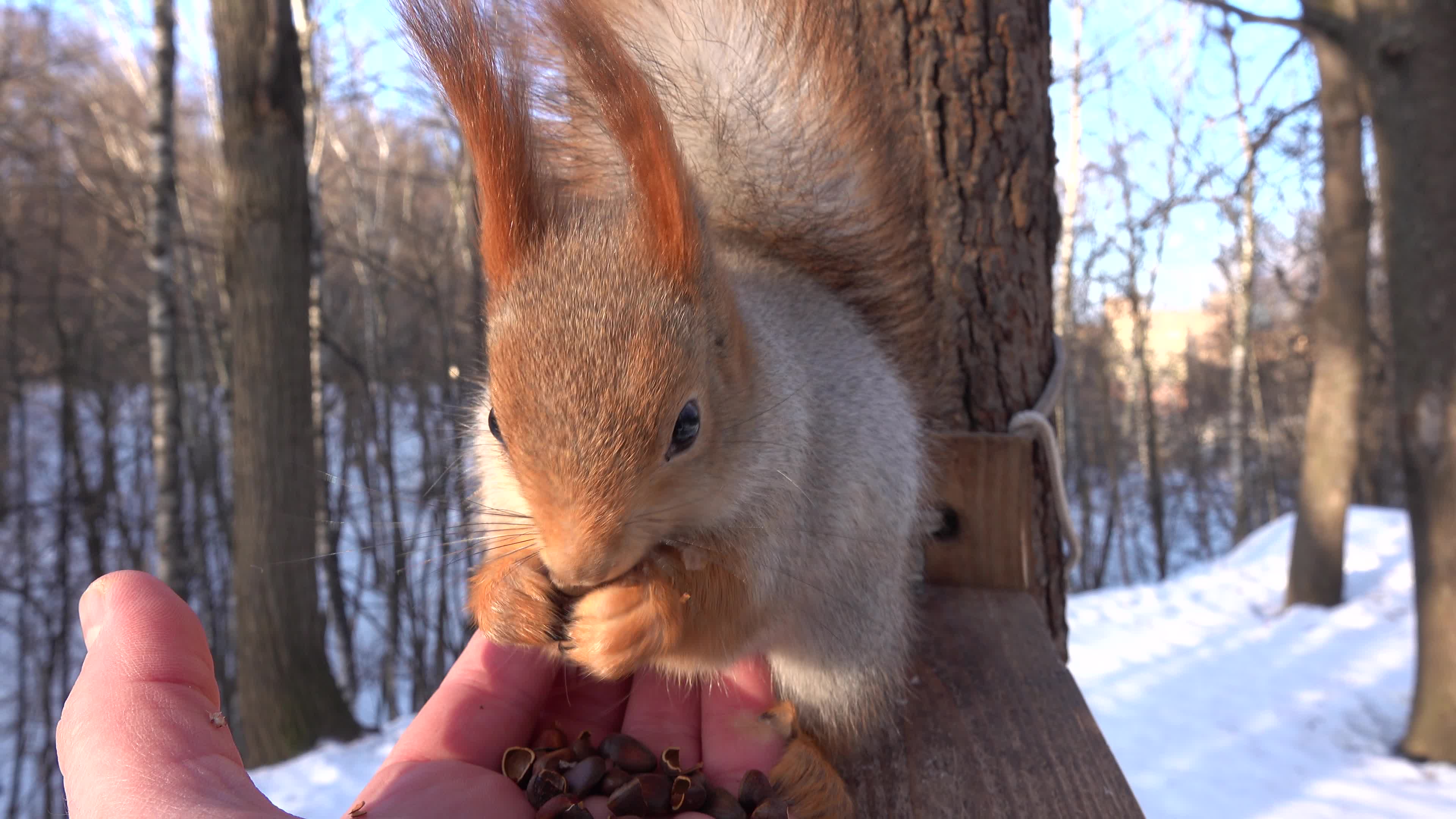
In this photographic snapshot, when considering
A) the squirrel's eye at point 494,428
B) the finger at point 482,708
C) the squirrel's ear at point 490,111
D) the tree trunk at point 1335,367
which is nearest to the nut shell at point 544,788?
the finger at point 482,708

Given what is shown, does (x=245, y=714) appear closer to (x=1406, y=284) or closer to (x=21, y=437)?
(x=1406, y=284)

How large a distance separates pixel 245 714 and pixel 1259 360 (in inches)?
564

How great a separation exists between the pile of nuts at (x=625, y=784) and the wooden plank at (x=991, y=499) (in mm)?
662

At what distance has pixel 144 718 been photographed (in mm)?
810

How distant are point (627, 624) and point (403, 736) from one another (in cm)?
41

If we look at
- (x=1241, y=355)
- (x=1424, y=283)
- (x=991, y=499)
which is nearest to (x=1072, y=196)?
(x=1241, y=355)

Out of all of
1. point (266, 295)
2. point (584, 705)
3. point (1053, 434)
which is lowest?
point (584, 705)

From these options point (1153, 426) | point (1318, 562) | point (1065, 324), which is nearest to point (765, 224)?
point (1318, 562)

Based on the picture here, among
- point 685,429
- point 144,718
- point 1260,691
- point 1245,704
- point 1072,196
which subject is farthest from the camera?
point 1072,196

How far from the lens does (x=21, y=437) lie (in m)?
7.95

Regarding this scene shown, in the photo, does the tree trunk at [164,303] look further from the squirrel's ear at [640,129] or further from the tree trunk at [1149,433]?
the tree trunk at [1149,433]

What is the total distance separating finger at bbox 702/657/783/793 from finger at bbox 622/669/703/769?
0.03 m

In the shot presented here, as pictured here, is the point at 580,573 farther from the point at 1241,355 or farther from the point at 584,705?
the point at 1241,355

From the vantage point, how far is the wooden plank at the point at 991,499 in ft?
4.89
